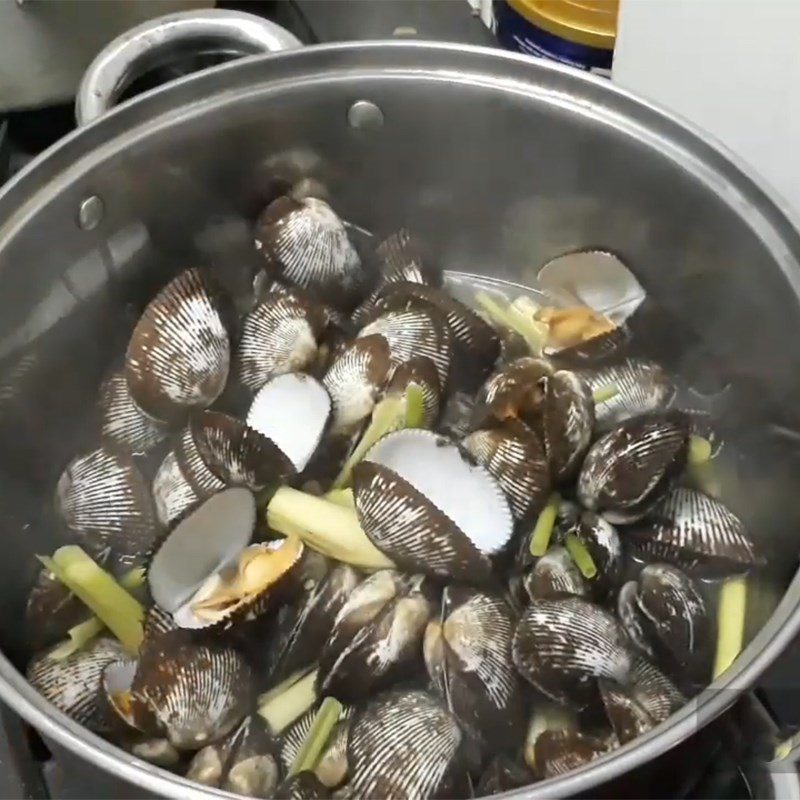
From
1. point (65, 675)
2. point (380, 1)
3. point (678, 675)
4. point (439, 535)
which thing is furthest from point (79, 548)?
point (380, 1)

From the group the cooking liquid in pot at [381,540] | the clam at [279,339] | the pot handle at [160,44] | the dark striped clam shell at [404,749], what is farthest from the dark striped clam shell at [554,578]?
the pot handle at [160,44]

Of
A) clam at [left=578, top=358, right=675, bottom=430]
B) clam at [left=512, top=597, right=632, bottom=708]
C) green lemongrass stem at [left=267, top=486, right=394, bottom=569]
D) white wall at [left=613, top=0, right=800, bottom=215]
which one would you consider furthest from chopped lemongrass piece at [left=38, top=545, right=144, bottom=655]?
white wall at [left=613, top=0, right=800, bottom=215]

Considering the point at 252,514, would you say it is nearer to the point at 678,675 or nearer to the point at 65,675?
the point at 65,675

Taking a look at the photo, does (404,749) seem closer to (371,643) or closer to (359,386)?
(371,643)

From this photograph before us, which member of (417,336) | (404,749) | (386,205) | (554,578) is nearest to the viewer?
(404,749)

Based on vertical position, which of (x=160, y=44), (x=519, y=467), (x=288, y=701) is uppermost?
(x=160, y=44)

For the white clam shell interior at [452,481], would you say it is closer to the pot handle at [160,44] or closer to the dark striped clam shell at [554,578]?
the dark striped clam shell at [554,578]

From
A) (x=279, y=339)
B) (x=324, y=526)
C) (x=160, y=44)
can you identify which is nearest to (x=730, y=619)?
(x=324, y=526)
